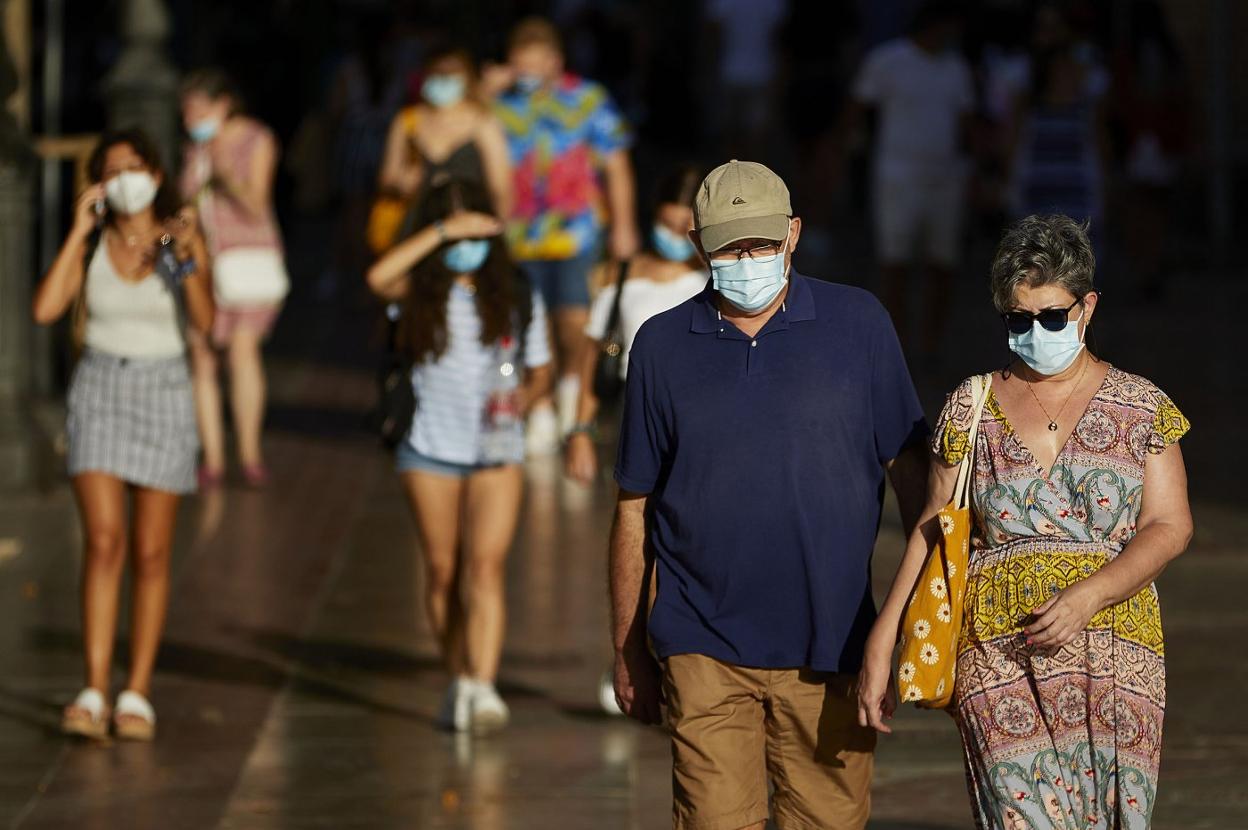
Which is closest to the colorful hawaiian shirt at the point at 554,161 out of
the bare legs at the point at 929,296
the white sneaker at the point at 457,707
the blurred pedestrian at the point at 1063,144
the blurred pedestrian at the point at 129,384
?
the blurred pedestrian at the point at 1063,144

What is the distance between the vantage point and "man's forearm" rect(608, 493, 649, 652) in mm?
5266

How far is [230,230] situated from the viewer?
11.8m

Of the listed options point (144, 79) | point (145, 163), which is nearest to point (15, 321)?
point (144, 79)

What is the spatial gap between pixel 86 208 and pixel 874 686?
12.7ft

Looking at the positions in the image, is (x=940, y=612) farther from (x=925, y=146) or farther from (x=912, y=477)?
(x=925, y=146)

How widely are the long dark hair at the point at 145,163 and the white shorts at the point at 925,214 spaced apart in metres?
7.41

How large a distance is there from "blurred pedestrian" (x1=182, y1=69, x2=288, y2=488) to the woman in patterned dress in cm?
728

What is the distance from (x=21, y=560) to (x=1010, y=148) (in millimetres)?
6948

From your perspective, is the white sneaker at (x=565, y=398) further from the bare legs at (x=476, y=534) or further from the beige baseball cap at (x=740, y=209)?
the beige baseball cap at (x=740, y=209)

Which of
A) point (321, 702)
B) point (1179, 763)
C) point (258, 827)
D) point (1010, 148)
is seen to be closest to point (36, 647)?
point (321, 702)

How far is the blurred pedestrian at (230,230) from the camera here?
11.7 meters

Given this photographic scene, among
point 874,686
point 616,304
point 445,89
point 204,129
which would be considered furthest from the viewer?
point 204,129

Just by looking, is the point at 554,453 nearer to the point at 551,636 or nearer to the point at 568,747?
the point at 551,636

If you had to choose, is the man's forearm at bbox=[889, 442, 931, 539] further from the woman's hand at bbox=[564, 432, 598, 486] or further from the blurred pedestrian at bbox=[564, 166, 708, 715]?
the blurred pedestrian at bbox=[564, 166, 708, 715]
